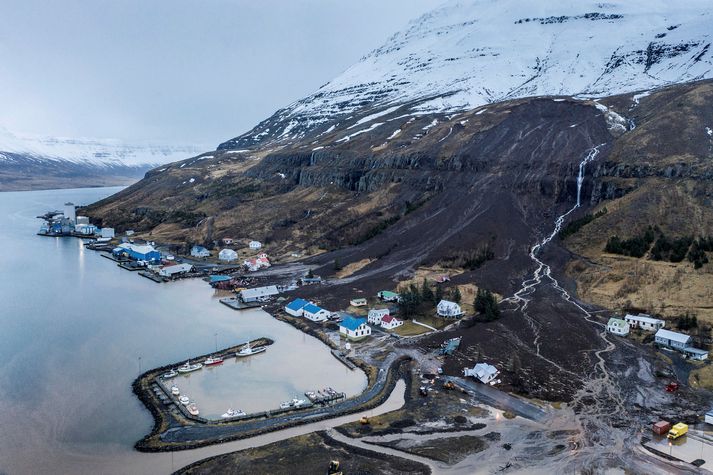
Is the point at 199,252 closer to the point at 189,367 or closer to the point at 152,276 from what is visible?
the point at 152,276

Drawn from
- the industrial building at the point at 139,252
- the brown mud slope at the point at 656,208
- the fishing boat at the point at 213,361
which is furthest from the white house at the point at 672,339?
the industrial building at the point at 139,252

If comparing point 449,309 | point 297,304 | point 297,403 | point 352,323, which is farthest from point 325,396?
point 297,304

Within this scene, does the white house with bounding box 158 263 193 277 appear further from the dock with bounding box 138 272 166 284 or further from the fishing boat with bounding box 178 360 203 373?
the fishing boat with bounding box 178 360 203 373

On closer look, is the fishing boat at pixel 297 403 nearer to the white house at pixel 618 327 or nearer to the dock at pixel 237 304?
the dock at pixel 237 304

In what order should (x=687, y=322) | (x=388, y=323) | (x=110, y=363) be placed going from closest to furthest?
(x=110, y=363), (x=687, y=322), (x=388, y=323)

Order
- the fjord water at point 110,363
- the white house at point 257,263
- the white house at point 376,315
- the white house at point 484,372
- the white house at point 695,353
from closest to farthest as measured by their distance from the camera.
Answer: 1. the fjord water at point 110,363
2. the white house at point 484,372
3. the white house at point 695,353
4. the white house at point 376,315
5. the white house at point 257,263

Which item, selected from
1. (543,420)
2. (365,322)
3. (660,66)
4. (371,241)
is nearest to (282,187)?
(371,241)
